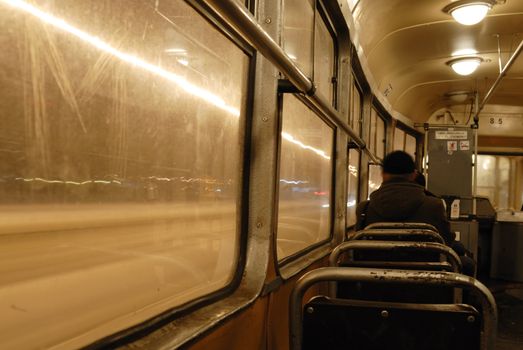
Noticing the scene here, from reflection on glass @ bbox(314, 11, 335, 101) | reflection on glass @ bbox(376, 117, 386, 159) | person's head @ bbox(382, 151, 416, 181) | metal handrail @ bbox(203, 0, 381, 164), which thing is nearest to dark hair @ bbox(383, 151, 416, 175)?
person's head @ bbox(382, 151, 416, 181)

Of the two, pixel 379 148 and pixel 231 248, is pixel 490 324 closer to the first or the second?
pixel 231 248

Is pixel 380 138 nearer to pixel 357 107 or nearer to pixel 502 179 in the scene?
pixel 357 107

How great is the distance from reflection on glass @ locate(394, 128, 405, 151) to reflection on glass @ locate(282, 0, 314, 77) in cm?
513

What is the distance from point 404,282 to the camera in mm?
1241

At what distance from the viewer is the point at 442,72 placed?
285 inches

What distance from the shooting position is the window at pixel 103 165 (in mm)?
802

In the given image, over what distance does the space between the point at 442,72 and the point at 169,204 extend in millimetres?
6873

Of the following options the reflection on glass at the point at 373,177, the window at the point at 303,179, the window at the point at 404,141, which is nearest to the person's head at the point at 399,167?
the window at the point at 303,179

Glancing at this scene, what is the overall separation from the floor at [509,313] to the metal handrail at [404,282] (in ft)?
9.99

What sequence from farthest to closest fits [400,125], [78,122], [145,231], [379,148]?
1. [400,125]
2. [379,148]
3. [145,231]
4. [78,122]

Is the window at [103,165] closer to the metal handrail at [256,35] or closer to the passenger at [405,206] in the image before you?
the metal handrail at [256,35]

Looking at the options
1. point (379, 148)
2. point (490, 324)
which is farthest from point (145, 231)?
point (379, 148)

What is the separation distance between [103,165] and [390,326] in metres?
0.80

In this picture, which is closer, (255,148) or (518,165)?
(255,148)
